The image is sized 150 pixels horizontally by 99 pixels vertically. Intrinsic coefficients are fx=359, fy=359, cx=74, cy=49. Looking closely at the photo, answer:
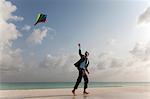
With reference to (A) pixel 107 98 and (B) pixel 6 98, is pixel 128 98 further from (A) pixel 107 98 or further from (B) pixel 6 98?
(B) pixel 6 98

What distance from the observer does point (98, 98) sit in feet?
42.8

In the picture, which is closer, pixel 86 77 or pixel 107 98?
pixel 107 98

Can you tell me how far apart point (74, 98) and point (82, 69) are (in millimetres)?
A: 1827

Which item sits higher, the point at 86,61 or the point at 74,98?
the point at 86,61

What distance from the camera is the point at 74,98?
42.3 ft

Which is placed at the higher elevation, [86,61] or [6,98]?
[86,61]

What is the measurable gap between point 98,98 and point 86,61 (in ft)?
6.59

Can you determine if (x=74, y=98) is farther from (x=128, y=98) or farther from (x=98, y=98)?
(x=128, y=98)

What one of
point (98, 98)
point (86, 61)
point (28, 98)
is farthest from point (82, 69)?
point (28, 98)

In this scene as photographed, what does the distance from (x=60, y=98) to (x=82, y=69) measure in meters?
1.96

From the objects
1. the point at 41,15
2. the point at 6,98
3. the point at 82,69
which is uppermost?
the point at 41,15

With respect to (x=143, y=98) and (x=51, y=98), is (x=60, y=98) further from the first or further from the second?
(x=143, y=98)

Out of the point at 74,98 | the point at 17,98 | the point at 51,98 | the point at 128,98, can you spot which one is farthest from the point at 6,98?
the point at 128,98

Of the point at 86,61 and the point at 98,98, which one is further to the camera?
Result: the point at 86,61
